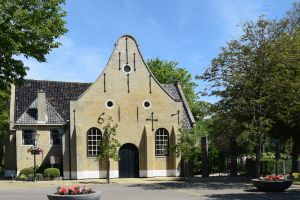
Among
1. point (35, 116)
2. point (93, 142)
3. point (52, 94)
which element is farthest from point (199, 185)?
point (52, 94)

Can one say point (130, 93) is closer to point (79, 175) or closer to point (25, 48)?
→ point (79, 175)

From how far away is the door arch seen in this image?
134ft

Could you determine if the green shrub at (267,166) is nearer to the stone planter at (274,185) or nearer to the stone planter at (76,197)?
the stone planter at (274,185)

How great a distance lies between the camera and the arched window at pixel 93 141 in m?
40.0

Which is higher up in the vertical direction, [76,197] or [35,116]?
[35,116]

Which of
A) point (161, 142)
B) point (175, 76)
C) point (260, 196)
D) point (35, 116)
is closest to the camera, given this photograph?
point (260, 196)

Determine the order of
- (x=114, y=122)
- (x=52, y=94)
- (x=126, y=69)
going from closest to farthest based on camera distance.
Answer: (x=114, y=122) → (x=126, y=69) → (x=52, y=94)

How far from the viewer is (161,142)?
41812 mm

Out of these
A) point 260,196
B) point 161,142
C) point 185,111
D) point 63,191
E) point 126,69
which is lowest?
point 260,196

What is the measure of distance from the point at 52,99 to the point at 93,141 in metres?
7.66

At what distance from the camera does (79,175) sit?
39125 mm

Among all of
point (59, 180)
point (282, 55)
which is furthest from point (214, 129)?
point (59, 180)

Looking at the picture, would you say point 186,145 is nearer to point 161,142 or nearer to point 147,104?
point 161,142

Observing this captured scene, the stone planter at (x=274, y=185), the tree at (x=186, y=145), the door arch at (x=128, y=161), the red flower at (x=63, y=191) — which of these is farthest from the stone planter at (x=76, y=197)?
the door arch at (x=128, y=161)
